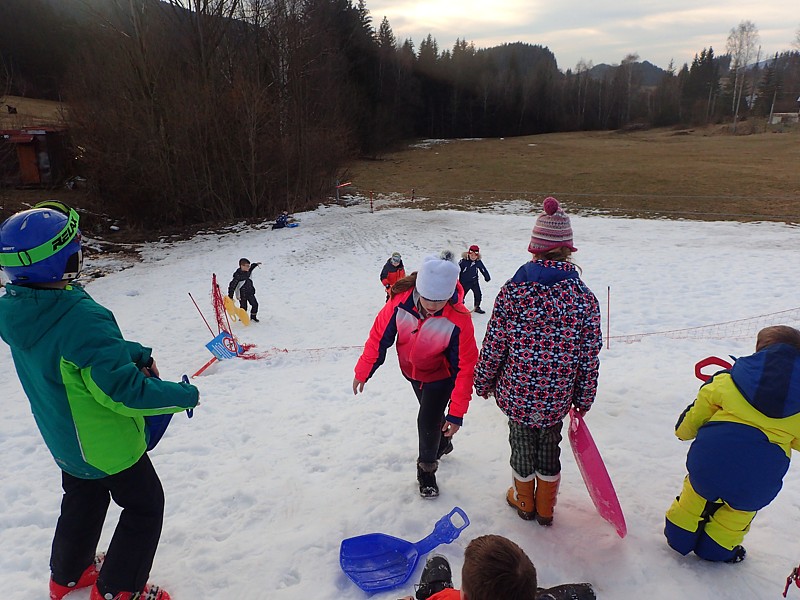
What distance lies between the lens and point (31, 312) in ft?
6.83

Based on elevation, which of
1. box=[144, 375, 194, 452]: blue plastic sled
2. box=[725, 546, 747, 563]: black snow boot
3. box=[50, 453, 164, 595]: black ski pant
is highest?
box=[144, 375, 194, 452]: blue plastic sled

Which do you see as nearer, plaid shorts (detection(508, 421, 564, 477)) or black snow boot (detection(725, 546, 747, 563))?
black snow boot (detection(725, 546, 747, 563))

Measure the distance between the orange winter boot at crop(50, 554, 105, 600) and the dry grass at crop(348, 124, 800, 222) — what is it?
22.1 meters

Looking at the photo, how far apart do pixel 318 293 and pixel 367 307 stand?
6.13ft

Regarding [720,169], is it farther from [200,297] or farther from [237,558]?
[237,558]

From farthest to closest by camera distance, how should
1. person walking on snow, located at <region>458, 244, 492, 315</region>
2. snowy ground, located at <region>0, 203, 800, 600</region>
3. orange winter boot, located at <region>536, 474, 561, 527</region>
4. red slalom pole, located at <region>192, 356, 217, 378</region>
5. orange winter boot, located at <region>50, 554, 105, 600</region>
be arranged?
person walking on snow, located at <region>458, 244, 492, 315</region>
red slalom pole, located at <region>192, 356, 217, 378</region>
orange winter boot, located at <region>536, 474, 561, 527</region>
snowy ground, located at <region>0, 203, 800, 600</region>
orange winter boot, located at <region>50, 554, 105, 600</region>

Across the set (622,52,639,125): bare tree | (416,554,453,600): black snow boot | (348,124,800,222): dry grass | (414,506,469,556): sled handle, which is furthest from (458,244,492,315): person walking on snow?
(622,52,639,125): bare tree

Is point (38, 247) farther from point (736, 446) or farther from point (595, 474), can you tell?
point (736, 446)

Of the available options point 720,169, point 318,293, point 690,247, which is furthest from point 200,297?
point 720,169

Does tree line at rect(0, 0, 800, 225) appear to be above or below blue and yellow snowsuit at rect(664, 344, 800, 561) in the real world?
above

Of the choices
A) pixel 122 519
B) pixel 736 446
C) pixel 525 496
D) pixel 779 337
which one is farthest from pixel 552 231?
pixel 122 519

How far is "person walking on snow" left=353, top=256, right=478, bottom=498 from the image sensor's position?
9.80ft

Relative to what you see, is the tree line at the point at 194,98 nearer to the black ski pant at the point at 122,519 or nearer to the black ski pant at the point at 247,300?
the black ski pant at the point at 247,300

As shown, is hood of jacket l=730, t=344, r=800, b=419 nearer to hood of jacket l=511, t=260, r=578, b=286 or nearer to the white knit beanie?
hood of jacket l=511, t=260, r=578, b=286
